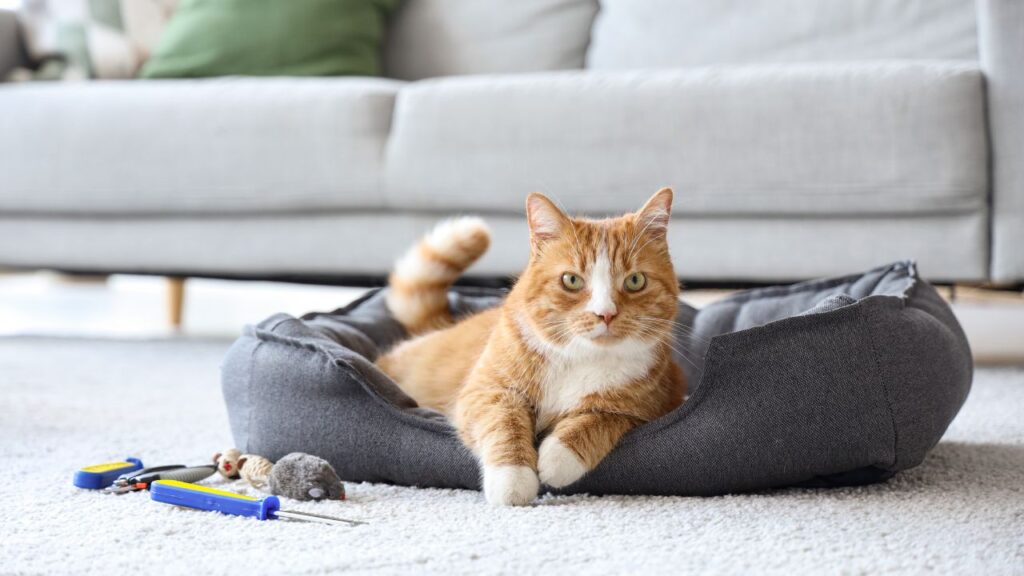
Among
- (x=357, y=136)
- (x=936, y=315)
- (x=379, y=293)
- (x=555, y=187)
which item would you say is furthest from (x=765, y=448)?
(x=357, y=136)

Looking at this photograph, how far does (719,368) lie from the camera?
131 cm

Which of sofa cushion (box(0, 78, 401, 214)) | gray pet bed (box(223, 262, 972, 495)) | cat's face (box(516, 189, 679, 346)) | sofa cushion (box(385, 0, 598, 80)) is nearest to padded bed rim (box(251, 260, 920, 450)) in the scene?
gray pet bed (box(223, 262, 972, 495))

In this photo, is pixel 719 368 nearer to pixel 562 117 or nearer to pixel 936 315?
pixel 936 315

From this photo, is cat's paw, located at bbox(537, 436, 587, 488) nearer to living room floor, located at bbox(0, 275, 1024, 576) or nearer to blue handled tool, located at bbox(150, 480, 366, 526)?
living room floor, located at bbox(0, 275, 1024, 576)

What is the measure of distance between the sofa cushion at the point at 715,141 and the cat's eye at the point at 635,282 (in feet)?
3.37

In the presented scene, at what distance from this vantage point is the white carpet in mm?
1043

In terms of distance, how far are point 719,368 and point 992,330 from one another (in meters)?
2.22

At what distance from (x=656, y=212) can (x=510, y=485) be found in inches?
16.4

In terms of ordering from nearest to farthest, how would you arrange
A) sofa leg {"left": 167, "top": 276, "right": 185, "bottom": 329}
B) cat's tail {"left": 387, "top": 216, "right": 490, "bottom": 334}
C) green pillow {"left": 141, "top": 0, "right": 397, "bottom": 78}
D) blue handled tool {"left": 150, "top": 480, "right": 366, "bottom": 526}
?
blue handled tool {"left": 150, "top": 480, "right": 366, "bottom": 526}, cat's tail {"left": 387, "top": 216, "right": 490, "bottom": 334}, green pillow {"left": 141, "top": 0, "right": 397, "bottom": 78}, sofa leg {"left": 167, "top": 276, "right": 185, "bottom": 329}

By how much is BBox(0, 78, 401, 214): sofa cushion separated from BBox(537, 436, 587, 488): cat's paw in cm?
144

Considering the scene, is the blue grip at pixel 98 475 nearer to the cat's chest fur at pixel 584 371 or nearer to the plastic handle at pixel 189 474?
the plastic handle at pixel 189 474

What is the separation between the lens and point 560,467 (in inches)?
50.6

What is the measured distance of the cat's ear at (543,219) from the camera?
4.64 ft

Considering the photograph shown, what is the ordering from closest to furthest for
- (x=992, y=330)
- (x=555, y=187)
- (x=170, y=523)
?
1. (x=170, y=523)
2. (x=555, y=187)
3. (x=992, y=330)
